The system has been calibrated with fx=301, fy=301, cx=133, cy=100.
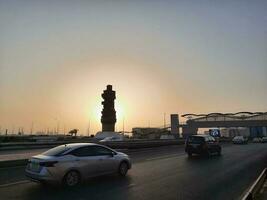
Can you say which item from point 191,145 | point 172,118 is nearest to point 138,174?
point 191,145

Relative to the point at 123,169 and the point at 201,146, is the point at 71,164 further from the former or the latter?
the point at 201,146

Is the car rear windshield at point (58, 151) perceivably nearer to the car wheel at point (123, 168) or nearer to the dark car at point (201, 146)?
the car wheel at point (123, 168)

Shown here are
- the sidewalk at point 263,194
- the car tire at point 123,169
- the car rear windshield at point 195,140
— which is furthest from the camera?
the car rear windshield at point 195,140

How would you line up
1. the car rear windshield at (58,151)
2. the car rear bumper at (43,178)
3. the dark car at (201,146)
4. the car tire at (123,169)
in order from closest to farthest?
the car rear bumper at (43,178) < the car rear windshield at (58,151) < the car tire at (123,169) < the dark car at (201,146)

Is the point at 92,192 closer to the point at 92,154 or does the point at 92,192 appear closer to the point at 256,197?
the point at 92,154

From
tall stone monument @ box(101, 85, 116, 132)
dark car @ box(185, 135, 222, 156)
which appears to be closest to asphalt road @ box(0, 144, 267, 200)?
dark car @ box(185, 135, 222, 156)

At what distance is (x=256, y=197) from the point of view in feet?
30.5

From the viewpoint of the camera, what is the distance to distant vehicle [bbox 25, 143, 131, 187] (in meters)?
10.3

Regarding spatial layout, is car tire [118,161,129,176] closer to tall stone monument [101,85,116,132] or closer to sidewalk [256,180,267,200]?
sidewalk [256,180,267,200]

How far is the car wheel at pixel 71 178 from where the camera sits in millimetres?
10718

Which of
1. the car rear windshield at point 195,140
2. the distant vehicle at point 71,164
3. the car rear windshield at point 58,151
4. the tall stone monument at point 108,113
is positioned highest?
the tall stone monument at point 108,113

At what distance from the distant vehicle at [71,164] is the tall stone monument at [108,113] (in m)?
53.4

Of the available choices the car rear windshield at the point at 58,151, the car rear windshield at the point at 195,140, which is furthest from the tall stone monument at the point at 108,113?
the car rear windshield at the point at 58,151

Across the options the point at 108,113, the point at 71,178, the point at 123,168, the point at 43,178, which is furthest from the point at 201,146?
the point at 108,113
